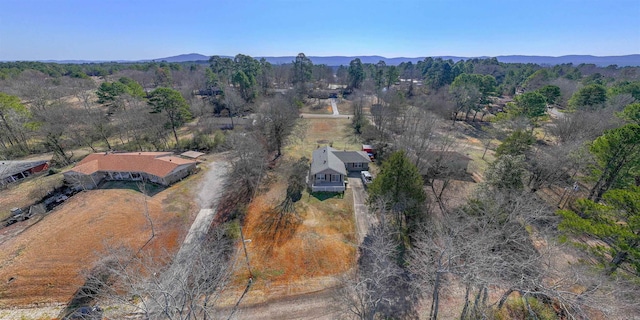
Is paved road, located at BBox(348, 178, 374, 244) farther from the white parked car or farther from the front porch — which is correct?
the front porch

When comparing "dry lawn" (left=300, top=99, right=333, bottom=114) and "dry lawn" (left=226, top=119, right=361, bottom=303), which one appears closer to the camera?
"dry lawn" (left=226, top=119, right=361, bottom=303)

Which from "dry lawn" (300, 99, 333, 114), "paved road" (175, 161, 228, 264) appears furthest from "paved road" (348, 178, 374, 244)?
"dry lawn" (300, 99, 333, 114)

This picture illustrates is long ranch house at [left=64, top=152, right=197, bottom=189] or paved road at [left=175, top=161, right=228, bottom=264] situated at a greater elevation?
long ranch house at [left=64, top=152, right=197, bottom=189]

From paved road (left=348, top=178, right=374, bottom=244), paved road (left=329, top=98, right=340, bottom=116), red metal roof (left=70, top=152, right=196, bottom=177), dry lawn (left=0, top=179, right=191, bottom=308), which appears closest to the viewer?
dry lawn (left=0, top=179, right=191, bottom=308)

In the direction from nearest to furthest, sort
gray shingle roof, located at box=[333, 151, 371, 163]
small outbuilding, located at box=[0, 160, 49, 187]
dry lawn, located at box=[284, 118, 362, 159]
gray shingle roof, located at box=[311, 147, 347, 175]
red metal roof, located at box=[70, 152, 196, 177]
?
gray shingle roof, located at box=[311, 147, 347, 175]
red metal roof, located at box=[70, 152, 196, 177]
small outbuilding, located at box=[0, 160, 49, 187]
gray shingle roof, located at box=[333, 151, 371, 163]
dry lawn, located at box=[284, 118, 362, 159]

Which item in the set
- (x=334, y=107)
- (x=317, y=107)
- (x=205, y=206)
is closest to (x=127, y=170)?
(x=205, y=206)

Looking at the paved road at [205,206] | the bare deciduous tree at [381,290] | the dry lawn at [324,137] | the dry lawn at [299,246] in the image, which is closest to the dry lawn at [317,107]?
the dry lawn at [324,137]

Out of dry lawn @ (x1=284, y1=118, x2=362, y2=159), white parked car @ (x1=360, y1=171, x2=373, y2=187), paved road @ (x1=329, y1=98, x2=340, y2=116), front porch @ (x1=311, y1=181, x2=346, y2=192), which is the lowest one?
front porch @ (x1=311, y1=181, x2=346, y2=192)

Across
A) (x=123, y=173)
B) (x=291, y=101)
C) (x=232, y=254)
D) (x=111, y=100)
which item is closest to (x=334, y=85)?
A: (x=291, y=101)
